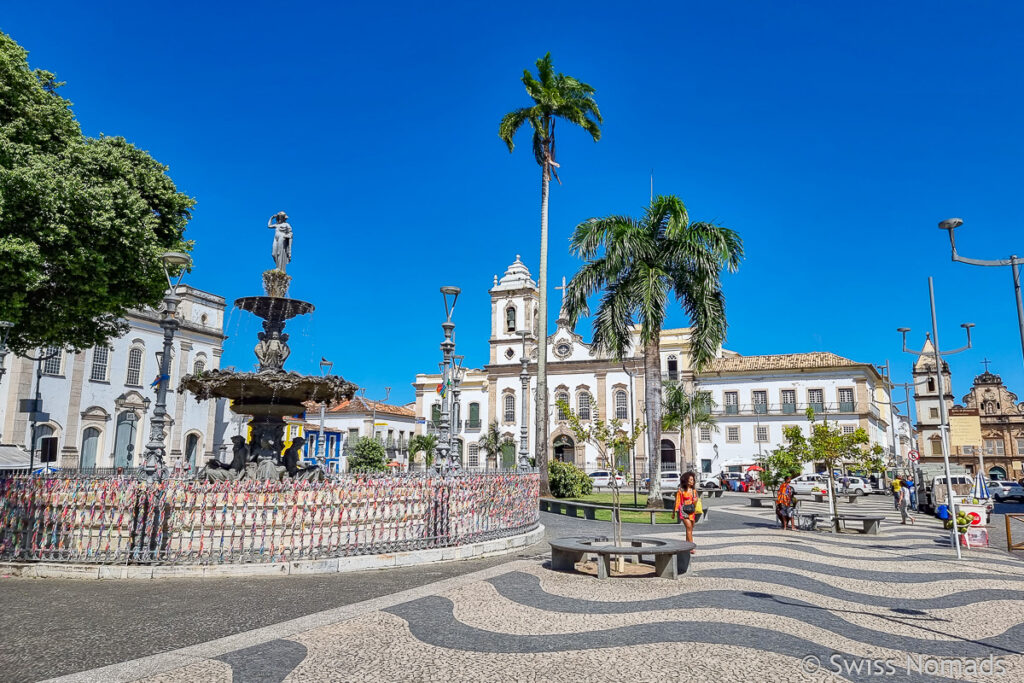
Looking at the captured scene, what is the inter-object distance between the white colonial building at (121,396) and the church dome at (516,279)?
70.7 ft

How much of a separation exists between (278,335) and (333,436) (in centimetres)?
3994

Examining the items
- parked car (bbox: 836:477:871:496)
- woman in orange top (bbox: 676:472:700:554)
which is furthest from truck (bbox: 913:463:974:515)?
woman in orange top (bbox: 676:472:700:554)

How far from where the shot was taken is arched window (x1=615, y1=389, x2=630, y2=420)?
4844cm

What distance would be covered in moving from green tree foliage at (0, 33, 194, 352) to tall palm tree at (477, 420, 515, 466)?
33.6m

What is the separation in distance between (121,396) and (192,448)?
542 centimetres

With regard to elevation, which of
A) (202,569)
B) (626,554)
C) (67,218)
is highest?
(67,218)

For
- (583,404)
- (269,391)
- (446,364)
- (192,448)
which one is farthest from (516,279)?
(269,391)

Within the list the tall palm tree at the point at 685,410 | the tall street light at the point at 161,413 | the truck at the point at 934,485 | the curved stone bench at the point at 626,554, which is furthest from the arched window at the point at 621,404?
the curved stone bench at the point at 626,554

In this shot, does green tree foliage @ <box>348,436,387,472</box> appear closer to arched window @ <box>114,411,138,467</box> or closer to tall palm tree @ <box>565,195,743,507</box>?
arched window @ <box>114,411,138,467</box>

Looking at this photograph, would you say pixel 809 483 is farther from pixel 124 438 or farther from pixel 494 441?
pixel 124 438

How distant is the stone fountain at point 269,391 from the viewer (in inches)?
436

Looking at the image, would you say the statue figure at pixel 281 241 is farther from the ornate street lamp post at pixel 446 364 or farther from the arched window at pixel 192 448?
the arched window at pixel 192 448

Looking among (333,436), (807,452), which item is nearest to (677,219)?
(807,452)

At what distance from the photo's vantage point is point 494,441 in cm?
4919
